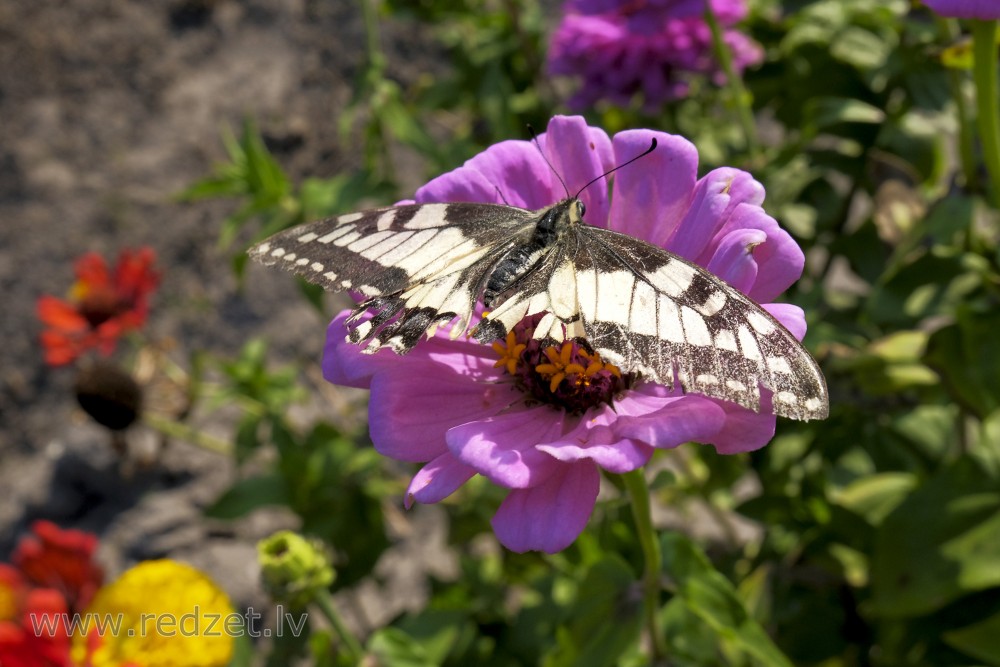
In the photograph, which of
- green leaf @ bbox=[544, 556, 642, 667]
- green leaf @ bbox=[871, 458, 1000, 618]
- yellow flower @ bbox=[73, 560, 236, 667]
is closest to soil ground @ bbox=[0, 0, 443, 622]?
yellow flower @ bbox=[73, 560, 236, 667]

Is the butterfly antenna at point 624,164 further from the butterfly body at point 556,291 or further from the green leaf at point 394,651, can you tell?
the green leaf at point 394,651

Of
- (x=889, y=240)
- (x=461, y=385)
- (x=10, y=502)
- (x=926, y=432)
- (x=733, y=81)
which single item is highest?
(x=733, y=81)

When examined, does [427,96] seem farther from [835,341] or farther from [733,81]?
[835,341]

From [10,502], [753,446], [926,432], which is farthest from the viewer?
[10,502]

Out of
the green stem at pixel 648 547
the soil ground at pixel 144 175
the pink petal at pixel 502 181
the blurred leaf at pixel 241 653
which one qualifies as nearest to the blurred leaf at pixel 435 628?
the blurred leaf at pixel 241 653

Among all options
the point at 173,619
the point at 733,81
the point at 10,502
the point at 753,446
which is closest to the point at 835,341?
the point at 733,81
